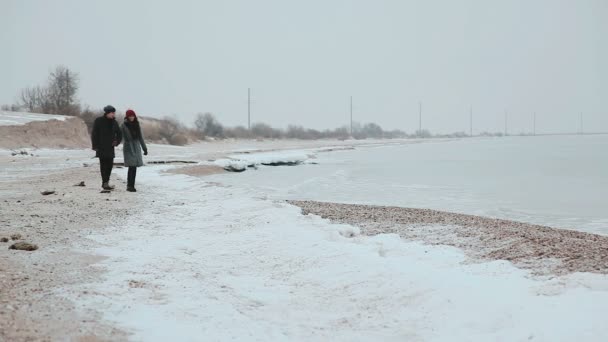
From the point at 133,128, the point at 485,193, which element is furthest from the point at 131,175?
the point at 485,193

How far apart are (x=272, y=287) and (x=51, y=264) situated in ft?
6.94

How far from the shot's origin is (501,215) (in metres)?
11.9

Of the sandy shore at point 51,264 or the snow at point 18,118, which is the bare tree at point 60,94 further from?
the sandy shore at point 51,264

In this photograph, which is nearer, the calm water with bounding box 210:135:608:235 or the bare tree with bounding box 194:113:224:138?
the calm water with bounding box 210:135:608:235

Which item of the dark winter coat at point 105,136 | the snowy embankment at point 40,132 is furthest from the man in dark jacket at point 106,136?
the snowy embankment at point 40,132

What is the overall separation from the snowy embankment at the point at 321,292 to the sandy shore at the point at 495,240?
46 cm

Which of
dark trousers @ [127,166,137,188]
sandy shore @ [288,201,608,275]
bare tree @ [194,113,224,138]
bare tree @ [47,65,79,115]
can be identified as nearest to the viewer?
sandy shore @ [288,201,608,275]

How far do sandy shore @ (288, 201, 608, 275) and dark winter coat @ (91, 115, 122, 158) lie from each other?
447 centimetres

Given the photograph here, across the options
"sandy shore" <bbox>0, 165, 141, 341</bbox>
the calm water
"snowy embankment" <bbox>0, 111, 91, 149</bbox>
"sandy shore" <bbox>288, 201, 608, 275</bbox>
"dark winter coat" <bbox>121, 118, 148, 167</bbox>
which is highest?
"snowy embankment" <bbox>0, 111, 91, 149</bbox>

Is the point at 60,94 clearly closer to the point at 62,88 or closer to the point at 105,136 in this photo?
the point at 62,88

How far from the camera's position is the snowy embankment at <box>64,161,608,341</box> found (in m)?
3.47

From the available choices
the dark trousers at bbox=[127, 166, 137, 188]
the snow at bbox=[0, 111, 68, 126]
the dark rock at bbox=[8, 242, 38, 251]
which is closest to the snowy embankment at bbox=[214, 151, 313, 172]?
the snow at bbox=[0, 111, 68, 126]

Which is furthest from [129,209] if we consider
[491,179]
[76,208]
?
[491,179]

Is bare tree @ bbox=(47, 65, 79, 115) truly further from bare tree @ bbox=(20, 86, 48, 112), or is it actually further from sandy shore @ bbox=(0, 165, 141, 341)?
sandy shore @ bbox=(0, 165, 141, 341)
